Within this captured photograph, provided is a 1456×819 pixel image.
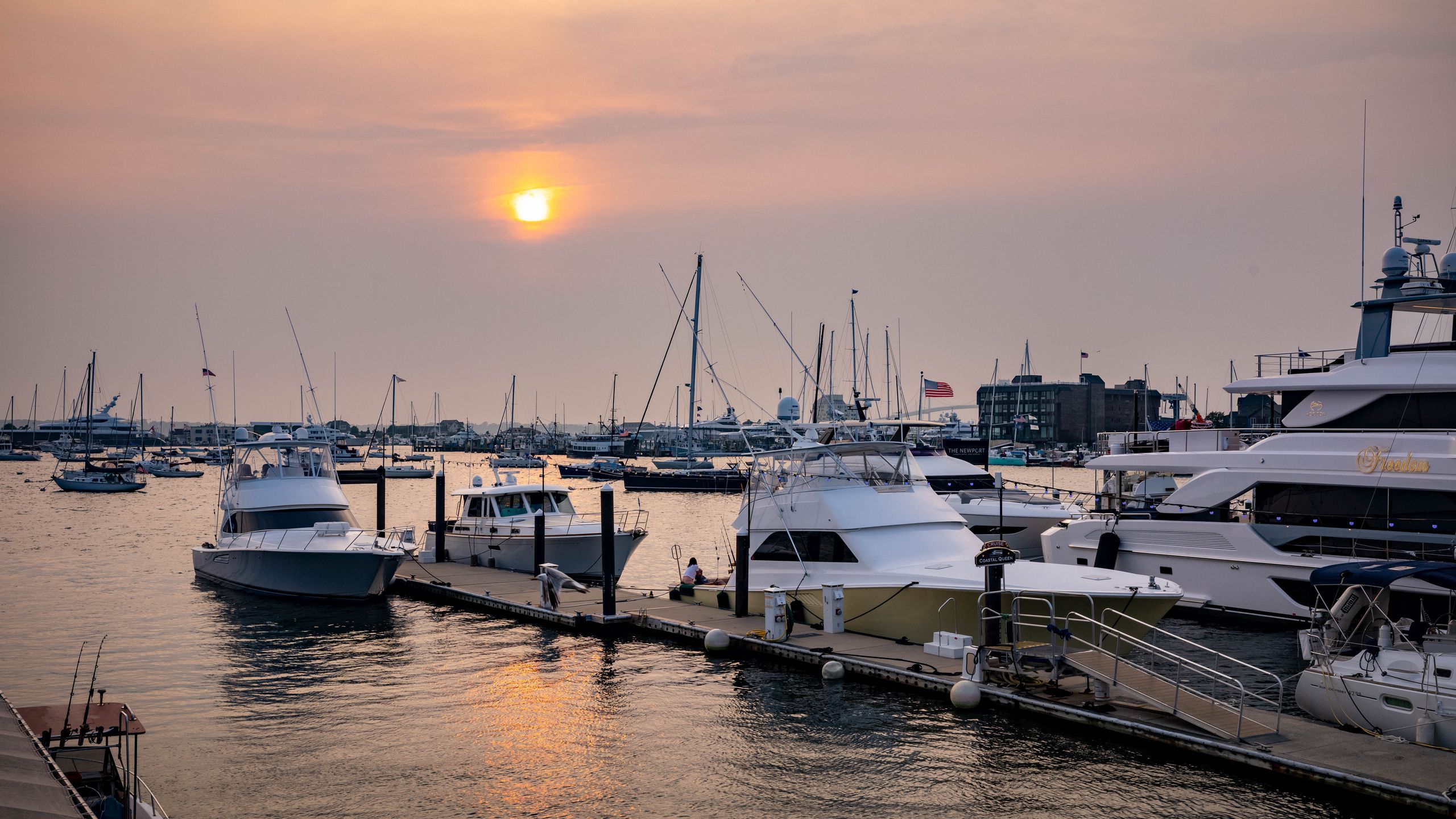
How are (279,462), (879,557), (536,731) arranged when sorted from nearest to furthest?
(536,731) < (879,557) < (279,462)

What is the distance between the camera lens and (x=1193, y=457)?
2636 cm

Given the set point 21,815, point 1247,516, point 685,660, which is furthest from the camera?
point 1247,516

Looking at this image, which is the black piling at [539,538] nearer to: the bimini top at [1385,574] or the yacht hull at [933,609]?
the yacht hull at [933,609]

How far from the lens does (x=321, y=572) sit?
2892 centimetres

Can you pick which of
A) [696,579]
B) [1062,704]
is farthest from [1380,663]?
[696,579]

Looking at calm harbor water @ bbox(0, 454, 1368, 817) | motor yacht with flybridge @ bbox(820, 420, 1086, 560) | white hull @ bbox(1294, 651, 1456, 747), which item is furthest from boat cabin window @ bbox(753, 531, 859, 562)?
motor yacht with flybridge @ bbox(820, 420, 1086, 560)

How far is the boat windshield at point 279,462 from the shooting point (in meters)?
33.2

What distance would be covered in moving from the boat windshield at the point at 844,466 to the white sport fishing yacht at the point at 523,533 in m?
8.47

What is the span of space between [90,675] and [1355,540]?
25738mm

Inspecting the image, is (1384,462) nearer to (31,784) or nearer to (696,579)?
(696,579)

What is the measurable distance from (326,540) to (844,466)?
14.7 meters

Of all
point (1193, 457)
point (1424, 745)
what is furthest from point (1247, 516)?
point (1424, 745)

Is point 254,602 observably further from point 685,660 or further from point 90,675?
point 685,660

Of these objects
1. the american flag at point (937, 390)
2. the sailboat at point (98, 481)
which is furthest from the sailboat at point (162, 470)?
the american flag at point (937, 390)
